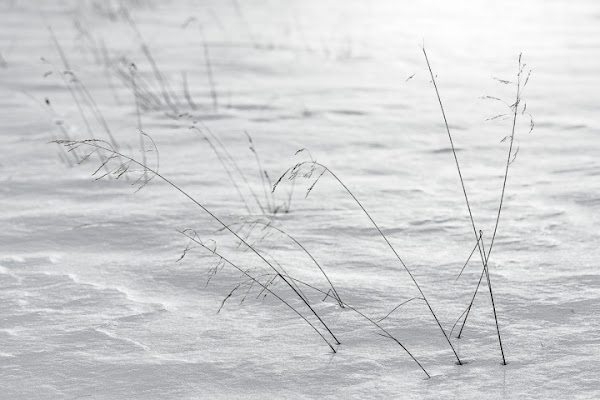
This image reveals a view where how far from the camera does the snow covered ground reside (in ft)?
6.04

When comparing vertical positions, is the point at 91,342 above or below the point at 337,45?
below

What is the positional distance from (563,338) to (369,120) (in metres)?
2.30

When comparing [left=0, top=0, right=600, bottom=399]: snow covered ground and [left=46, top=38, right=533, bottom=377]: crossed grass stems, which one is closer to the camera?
[left=0, top=0, right=600, bottom=399]: snow covered ground

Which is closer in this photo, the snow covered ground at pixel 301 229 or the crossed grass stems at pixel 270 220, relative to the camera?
the snow covered ground at pixel 301 229

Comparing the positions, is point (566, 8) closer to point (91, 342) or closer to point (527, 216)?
point (527, 216)

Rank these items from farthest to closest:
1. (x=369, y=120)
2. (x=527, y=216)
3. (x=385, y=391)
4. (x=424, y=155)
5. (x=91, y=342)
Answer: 1. (x=369, y=120)
2. (x=424, y=155)
3. (x=527, y=216)
4. (x=91, y=342)
5. (x=385, y=391)

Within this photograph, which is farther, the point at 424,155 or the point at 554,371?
the point at 424,155

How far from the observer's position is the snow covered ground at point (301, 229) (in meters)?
1.84

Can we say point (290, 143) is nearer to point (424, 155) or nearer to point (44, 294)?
point (424, 155)

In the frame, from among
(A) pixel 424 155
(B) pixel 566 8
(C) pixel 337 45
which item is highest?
(B) pixel 566 8

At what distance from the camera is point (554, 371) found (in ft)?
5.79

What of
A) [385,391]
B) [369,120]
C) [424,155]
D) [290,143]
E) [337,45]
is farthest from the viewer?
[337,45]

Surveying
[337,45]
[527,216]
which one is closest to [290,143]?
[527,216]

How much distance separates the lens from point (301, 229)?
2715 millimetres
